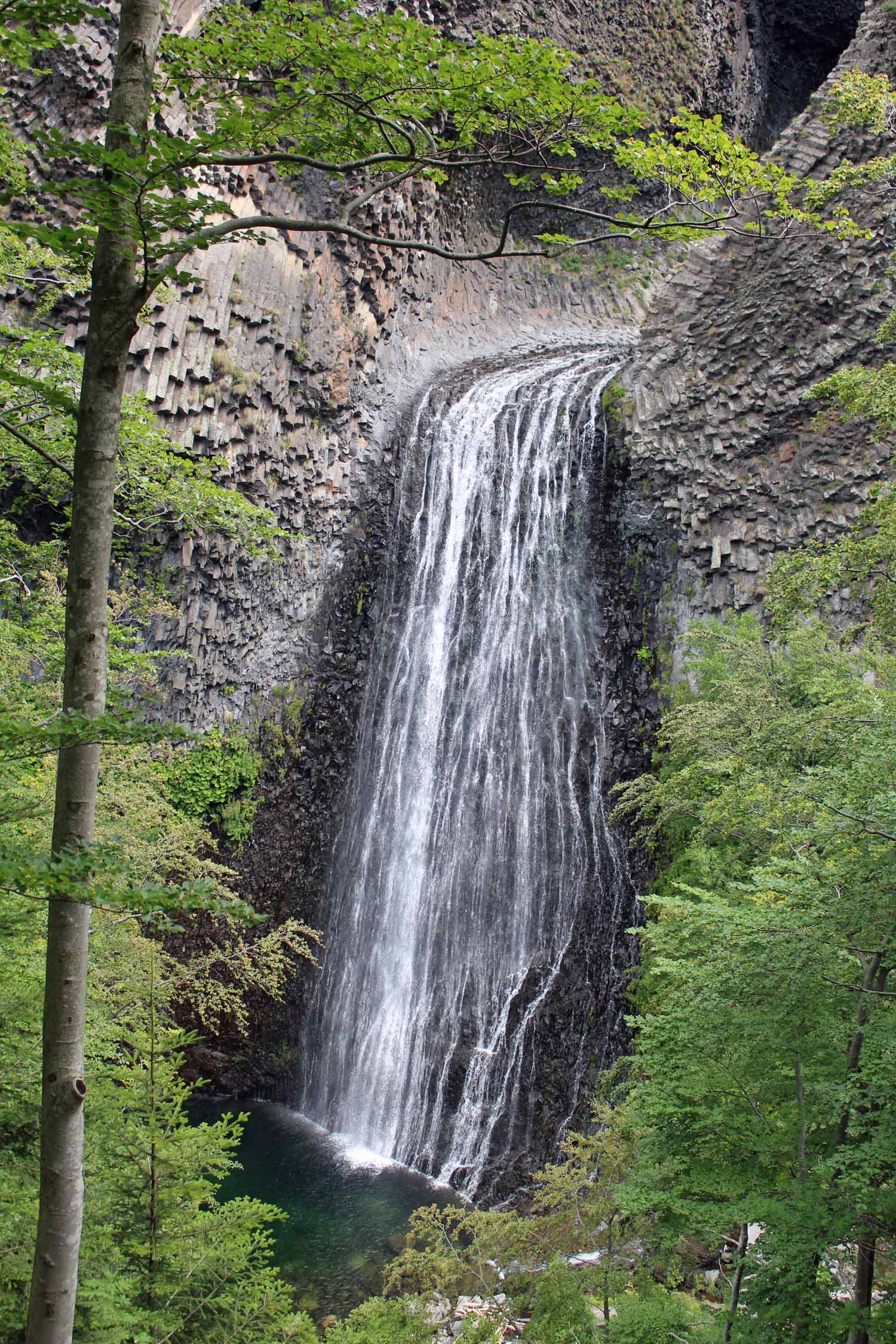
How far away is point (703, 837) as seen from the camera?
8.97m

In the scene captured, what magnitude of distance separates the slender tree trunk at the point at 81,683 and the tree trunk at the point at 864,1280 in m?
3.09

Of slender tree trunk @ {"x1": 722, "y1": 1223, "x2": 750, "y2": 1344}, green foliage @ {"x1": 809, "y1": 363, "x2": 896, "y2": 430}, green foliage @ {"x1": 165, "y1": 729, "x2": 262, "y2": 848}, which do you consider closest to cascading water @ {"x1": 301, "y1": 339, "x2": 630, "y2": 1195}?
green foliage @ {"x1": 165, "y1": 729, "x2": 262, "y2": 848}

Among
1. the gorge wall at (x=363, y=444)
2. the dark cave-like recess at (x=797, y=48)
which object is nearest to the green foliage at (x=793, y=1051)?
the gorge wall at (x=363, y=444)

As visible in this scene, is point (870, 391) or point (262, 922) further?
point (870, 391)

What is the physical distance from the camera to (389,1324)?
16.3ft

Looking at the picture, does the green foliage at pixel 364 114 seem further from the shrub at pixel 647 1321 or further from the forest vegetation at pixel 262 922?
the shrub at pixel 647 1321

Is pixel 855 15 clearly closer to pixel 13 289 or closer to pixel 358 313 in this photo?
pixel 358 313

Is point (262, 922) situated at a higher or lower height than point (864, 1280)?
higher

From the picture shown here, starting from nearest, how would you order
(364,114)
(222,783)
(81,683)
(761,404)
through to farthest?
(81,683)
(364,114)
(761,404)
(222,783)

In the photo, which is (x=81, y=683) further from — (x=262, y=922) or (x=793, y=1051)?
(x=793, y=1051)

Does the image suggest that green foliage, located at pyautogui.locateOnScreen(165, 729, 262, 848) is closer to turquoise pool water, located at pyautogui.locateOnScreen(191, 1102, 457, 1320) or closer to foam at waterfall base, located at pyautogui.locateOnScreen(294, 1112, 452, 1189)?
turquoise pool water, located at pyautogui.locateOnScreen(191, 1102, 457, 1320)

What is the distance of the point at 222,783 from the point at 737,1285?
10504 millimetres

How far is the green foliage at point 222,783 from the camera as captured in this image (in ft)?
44.1

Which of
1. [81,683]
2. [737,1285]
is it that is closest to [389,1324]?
[737,1285]
